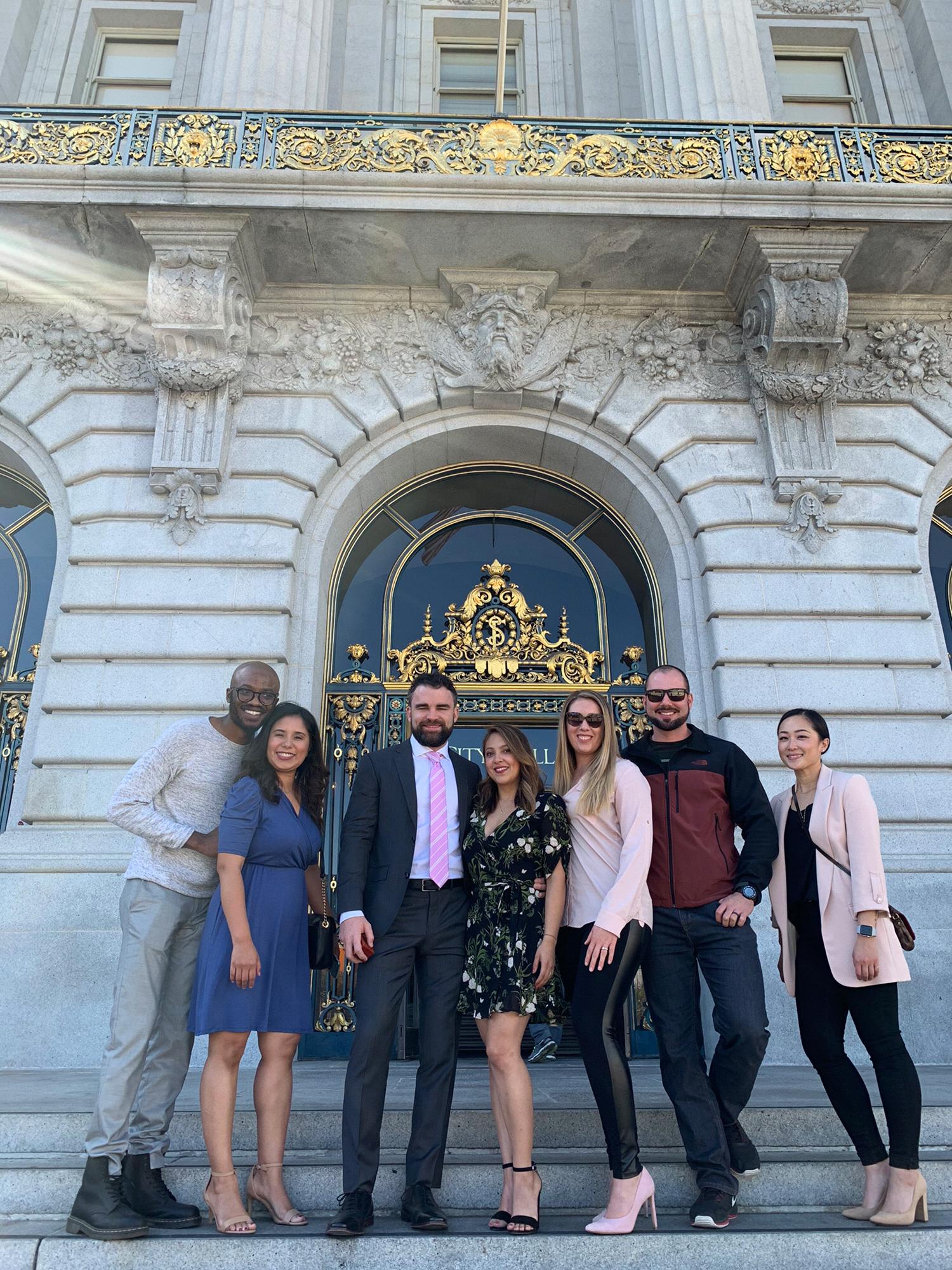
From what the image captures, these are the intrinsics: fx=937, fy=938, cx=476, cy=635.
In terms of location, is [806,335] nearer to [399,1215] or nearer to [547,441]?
[547,441]

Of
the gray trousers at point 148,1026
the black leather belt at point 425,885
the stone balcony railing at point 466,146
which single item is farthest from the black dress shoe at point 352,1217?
the stone balcony railing at point 466,146

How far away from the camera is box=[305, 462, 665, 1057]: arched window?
9.30 metres

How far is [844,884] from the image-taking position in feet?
14.3

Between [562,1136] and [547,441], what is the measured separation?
276 inches

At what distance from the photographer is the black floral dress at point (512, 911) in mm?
4070

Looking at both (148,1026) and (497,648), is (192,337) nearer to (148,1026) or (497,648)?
(497,648)

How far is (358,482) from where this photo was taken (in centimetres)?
960

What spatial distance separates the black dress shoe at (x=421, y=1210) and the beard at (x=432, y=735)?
1897mm

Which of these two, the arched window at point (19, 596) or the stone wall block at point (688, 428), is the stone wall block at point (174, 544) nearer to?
the arched window at point (19, 596)

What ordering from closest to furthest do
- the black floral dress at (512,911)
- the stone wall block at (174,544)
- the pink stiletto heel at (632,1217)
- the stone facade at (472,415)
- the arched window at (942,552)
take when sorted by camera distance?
the pink stiletto heel at (632,1217) → the black floral dress at (512,911) → the stone facade at (472,415) → the stone wall block at (174,544) → the arched window at (942,552)

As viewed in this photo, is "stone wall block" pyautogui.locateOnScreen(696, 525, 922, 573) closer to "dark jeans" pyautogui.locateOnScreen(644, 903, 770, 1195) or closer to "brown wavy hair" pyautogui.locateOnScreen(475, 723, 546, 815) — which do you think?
"brown wavy hair" pyautogui.locateOnScreen(475, 723, 546, 815)

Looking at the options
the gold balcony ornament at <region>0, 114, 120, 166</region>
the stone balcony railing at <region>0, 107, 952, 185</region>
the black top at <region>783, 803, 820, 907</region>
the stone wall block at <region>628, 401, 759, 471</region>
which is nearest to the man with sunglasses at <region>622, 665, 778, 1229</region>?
the black top at <region>783, 803, 820, 907</region>

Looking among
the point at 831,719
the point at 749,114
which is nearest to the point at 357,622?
the point at 831,719

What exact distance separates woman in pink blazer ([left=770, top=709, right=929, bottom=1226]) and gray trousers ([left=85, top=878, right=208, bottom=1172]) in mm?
2834
